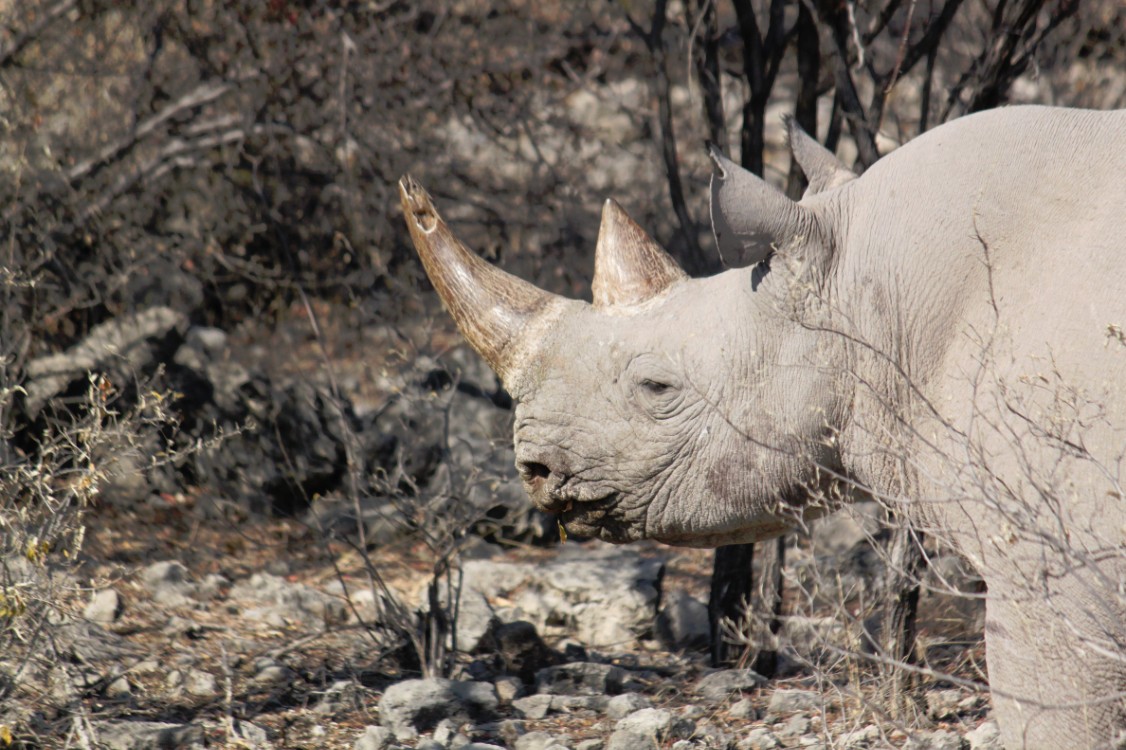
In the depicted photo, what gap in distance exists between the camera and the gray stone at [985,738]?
4731mm

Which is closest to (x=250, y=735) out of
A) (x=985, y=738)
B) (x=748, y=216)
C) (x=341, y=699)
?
(x=341, y=699)

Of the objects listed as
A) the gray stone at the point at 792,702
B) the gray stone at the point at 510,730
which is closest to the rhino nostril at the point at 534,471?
the gray stone at the point at 510,730

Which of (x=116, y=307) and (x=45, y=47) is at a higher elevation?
(x=45, y=47)

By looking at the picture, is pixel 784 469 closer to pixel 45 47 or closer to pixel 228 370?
pixel 228 370

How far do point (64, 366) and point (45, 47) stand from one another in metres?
2.17

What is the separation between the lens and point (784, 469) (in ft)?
12.4

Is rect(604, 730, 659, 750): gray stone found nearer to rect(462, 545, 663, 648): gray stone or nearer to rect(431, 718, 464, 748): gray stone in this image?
rect(431, 718, 464, 748): gray stone

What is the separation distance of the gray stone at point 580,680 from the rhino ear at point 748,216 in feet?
8.63

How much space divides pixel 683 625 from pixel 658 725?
1619 millimetres

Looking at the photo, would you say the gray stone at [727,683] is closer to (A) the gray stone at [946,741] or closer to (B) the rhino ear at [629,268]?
(A) the gray stone at [946,741]

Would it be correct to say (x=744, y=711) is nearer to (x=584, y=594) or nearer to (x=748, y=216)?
(x=584, y=594)

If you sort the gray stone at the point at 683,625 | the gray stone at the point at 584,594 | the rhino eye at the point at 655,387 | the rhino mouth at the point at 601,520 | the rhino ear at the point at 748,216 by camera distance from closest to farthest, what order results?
the rhino ear at the point at 748,216 < the rhino eye at the point at 655,387 < the rhino mouth at the point at 601,520 < the gray stone at the point at 683,625 < the gray stone at the point at 584,594

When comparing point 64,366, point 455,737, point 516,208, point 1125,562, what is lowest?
point 455,737

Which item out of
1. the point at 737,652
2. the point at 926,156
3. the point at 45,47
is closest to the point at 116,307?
the point at 45,47
